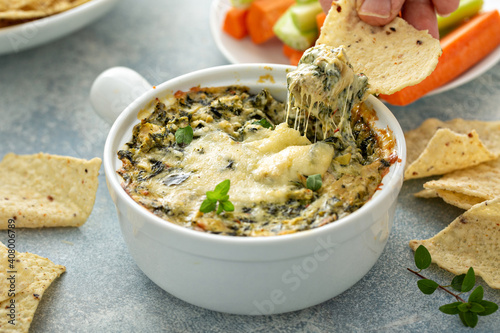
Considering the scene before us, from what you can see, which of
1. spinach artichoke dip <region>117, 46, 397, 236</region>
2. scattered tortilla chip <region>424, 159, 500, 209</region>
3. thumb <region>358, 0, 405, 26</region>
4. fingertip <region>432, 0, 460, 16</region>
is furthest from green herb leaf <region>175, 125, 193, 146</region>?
fingertip <region>432, 0, 460, 16</region>

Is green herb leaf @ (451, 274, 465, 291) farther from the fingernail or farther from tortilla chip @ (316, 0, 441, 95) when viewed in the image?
the fingernail

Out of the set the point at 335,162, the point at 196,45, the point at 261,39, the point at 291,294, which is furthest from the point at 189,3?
the point at 291,294

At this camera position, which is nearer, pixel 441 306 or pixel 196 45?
pixel 441 306

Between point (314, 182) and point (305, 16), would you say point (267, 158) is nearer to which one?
point (314, 182)

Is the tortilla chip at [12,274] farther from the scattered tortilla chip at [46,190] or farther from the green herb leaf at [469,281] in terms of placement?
the green herb leaf at [469,281]

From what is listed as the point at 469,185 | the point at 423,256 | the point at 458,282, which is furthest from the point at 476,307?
the point at 469,185

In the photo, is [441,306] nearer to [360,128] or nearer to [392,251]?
[392,251]

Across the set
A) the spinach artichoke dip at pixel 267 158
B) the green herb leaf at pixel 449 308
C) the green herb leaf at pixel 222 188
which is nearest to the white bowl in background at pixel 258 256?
the spinach artichoke dip at pixel 267 158
